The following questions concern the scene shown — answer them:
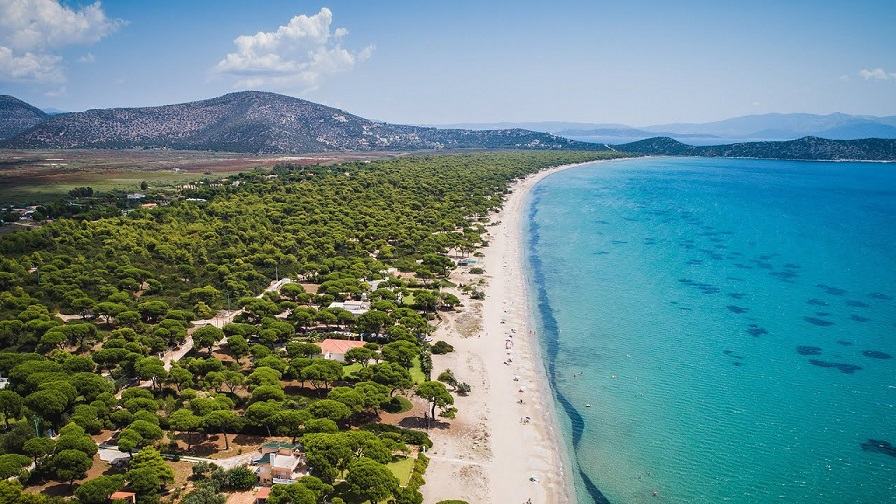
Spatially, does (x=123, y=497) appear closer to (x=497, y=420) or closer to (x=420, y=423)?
(x=420, y=423)

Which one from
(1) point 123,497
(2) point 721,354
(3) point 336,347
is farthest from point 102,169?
(2) point 721,354

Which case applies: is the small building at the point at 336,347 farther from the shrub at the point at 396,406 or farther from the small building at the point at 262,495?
the small building at the point at 262,495

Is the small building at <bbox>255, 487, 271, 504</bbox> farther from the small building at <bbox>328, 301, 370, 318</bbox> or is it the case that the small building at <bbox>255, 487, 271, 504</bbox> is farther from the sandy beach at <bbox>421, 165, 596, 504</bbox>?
the small building at <bbox>328, 301, 370, 318</bbox>

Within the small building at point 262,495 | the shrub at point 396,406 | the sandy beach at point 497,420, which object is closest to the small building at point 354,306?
the sandy beach at point 497,420

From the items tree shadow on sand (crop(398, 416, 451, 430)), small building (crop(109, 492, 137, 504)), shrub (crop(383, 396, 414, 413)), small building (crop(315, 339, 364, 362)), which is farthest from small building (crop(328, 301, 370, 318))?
small building (crop(109, 492, 137, 504))

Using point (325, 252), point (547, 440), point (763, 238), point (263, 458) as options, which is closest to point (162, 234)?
point (325, 252)
